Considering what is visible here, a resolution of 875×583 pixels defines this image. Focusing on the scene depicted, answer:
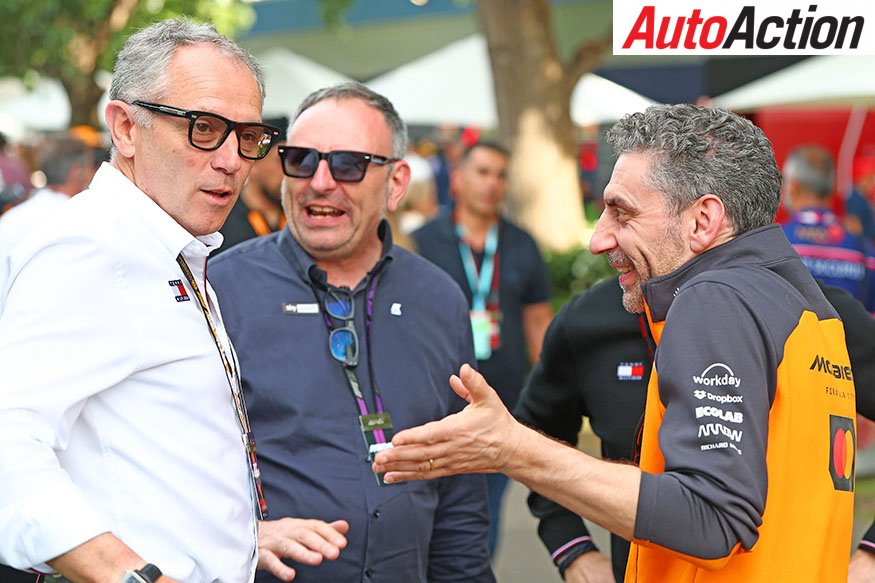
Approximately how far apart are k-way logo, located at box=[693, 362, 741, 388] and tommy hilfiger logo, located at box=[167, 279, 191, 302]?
1081 millimetres

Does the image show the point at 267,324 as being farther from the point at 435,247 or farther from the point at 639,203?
the point at 435,247

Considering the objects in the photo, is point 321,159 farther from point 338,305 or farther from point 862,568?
point 862,568

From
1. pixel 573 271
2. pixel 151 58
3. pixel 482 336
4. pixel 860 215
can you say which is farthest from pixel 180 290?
pixel 860 215

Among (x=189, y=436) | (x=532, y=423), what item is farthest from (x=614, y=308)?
(x=189, y=436)

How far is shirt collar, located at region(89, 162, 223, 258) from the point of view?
2191 millimetres

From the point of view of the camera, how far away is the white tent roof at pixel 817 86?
361 inches

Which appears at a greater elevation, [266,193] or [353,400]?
[266,193]

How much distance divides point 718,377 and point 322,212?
171 centimetres

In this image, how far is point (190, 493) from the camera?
2.11 meters

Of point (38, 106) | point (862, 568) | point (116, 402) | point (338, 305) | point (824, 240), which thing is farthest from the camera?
point (38, 106)

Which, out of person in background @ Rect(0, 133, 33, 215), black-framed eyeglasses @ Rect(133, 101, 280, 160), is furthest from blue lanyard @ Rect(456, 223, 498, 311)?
person in background @ Rect(0, 133, 33, 215)

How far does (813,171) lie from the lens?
23.6 ft

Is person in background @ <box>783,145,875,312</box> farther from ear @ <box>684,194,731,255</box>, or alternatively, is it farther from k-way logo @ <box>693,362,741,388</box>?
k-way logo @ <box>693,362,741,388</box>

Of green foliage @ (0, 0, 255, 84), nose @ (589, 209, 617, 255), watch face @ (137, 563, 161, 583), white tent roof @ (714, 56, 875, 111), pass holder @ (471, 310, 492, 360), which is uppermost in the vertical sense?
green foliage @ (0, 0, 255, 84)
